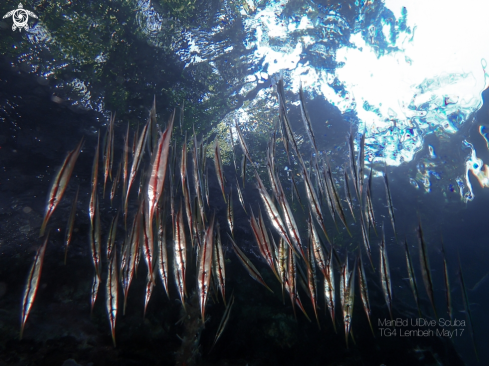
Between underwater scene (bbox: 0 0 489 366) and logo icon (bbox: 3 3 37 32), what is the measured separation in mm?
58

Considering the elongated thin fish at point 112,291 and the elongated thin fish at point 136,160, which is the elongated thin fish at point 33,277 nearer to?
the elongated thin fish at point 112,291

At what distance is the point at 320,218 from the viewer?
2232 millimetres

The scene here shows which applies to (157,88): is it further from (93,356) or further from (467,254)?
(467,254)

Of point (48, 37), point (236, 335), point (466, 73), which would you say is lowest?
point (236, 335)

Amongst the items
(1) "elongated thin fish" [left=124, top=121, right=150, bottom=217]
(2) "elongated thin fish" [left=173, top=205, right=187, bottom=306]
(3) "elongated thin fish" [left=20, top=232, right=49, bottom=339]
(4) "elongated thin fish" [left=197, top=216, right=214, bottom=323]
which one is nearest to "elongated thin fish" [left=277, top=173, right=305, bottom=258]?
(4) "elongated thin fish" [left=197, top=216, right=214, bottom=323]

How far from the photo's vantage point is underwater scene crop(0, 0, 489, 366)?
252 cm

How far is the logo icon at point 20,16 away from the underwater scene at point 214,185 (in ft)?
0.19

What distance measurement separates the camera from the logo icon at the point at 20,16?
6419mm

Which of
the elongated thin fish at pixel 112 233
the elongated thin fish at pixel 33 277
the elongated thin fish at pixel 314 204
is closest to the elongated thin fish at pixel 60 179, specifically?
the elongated thin fish at pixel 33 277

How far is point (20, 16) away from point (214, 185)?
25.3 ft

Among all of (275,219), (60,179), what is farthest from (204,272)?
(60,179)

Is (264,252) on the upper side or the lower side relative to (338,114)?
lower

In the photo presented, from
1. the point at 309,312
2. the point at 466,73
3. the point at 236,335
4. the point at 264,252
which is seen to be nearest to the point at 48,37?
the point at 264,252

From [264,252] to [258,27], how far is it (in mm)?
10049
